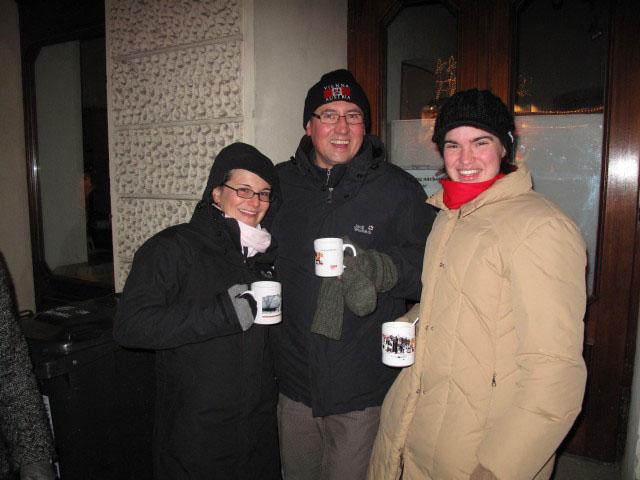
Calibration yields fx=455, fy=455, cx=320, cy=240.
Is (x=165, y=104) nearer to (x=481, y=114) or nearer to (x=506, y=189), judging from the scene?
(x=481, y=114)

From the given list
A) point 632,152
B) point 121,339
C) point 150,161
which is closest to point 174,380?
point 121,339

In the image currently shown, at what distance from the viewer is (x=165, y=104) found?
297 centimetres

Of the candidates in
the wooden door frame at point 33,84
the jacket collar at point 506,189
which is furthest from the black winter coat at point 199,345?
the wooden door frame at point 33,84

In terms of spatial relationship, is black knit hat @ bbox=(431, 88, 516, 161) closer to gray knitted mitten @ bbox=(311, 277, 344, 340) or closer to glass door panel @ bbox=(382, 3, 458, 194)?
gray knitted mitten @ bbox=(311, 277, 344, 340)

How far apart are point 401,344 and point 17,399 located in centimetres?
127

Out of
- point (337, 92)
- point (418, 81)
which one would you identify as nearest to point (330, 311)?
point (337, 92)

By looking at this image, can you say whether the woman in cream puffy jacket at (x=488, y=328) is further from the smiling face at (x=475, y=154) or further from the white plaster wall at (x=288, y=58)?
the white plaster wall at (x=288, y=58)

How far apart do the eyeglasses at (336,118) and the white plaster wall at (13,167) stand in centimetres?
340

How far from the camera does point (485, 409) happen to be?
139cm

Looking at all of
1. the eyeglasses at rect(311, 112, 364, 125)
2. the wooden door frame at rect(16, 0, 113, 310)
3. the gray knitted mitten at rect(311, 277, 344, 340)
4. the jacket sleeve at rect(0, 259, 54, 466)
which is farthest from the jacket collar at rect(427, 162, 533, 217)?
the wooden door frame at rect(16, 0, 113, 310)

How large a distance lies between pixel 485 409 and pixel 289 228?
1133 millimetres

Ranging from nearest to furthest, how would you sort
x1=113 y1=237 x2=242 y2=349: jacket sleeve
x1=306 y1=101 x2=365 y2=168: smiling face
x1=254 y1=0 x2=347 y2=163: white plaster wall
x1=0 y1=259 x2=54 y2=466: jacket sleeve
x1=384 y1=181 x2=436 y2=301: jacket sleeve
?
x1=0 y1=259 x2=54 y2=466: jacket sleeve
x1=113 y1=237 x2=242 y2=349: jacket sleeve
x1=384 y1=181 x2=436 y2=301: jacket sleeve
x1=306 y1=101 x2=365 y2=168: smiling face
x1=254 y1=0 x2=347 y2=163: white plaster wall

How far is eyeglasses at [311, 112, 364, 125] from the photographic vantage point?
2.15 m

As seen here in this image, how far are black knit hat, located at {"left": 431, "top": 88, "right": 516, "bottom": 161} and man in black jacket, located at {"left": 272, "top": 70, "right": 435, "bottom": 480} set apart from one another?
527 millimetres
